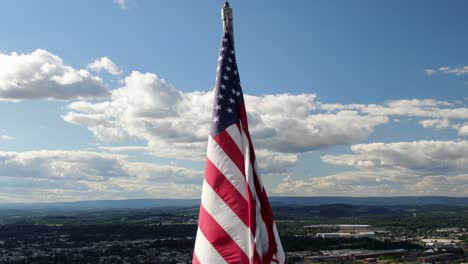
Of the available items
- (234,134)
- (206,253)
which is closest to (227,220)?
(206,253)

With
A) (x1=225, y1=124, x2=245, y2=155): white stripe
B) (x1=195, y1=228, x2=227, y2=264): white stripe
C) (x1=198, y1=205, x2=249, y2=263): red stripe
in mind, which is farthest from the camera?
(x1=225, y1=124, x2=245, y2=155): white stripe

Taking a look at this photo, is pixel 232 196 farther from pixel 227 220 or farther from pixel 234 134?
pixel 234 134

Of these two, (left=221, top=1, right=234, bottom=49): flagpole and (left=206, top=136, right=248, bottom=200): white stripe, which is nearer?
(left=206, top=136, right=248, bottom=200): white stripe

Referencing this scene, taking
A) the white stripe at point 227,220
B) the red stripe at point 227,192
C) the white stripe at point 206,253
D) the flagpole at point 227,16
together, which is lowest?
the white stripe at point 206,253

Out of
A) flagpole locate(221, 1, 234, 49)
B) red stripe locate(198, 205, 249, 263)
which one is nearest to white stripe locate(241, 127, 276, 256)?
red stripe locate(198, 205, 249, 263)

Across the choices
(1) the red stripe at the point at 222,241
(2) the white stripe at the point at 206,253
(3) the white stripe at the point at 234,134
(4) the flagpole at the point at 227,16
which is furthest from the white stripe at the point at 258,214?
(4) the flagpole at the point at 227,16

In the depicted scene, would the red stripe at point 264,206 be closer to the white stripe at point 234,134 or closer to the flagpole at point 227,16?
the white stripe at point 234,134

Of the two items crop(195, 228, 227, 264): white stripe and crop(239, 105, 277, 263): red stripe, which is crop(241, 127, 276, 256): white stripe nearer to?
crop(239, 105, 277, 263): red stripe
